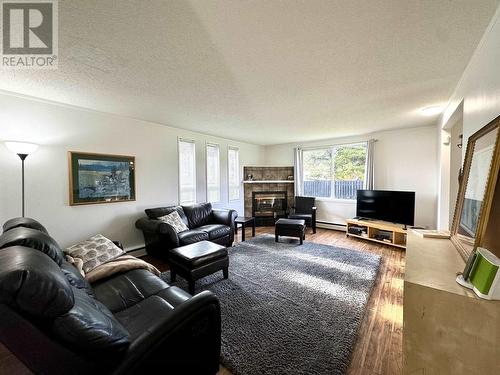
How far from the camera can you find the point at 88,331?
2.89 ft

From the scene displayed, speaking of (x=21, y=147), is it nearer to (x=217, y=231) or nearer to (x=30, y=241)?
(x=30, y=241)

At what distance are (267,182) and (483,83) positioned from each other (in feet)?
15.7

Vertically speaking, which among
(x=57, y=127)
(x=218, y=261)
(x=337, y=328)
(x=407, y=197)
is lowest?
(x=337, y=328)

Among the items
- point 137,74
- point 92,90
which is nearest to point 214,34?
point 137,74

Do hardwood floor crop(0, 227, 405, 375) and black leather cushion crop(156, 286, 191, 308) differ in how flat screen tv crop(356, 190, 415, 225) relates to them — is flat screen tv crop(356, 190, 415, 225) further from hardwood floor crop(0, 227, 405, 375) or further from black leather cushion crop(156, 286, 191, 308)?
black leather cushion crop(156, 286, 191, 308)

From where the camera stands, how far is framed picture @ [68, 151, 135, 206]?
314 cm

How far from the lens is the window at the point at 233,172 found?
5.84 metres

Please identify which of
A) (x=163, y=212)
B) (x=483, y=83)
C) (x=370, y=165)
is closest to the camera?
(x=483, y=83)

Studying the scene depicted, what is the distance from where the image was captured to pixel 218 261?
269 cm

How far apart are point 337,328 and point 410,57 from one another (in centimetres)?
246

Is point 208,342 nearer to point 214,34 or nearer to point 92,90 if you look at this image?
point 214,34

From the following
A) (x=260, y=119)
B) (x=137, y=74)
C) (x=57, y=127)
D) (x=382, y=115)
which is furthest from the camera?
(x=260, y=119)

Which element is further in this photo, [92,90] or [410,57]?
[92,90]

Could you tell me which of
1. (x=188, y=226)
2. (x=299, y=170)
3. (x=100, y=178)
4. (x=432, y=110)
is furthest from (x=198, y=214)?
(x=432, y=110)
